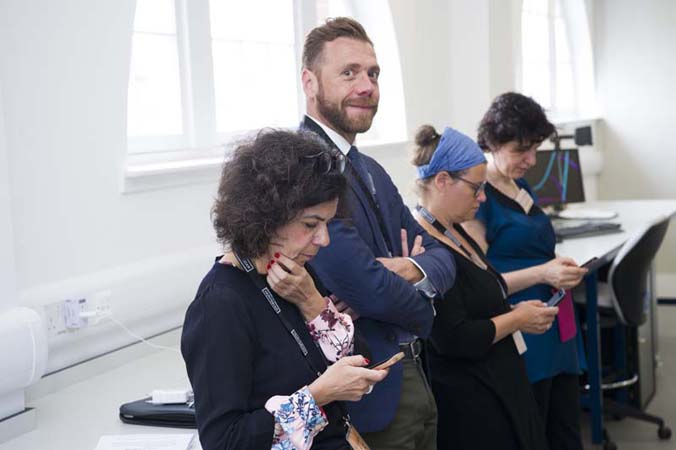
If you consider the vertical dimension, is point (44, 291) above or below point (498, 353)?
above

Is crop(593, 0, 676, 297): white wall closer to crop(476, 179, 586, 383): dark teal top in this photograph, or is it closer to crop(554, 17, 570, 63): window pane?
crop(554, 17, 570, 63): window pane

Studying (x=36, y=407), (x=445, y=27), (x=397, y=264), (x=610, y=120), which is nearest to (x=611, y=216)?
(x=445, y=27)

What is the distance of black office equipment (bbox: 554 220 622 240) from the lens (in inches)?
174

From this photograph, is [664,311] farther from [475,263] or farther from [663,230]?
[475,263]

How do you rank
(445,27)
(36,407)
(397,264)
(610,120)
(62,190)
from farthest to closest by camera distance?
1. (610,120)
2. (445,27)
3. (62,190)
4. (36,407)
5. (397,264)

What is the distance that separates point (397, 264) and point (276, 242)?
610 millimetres

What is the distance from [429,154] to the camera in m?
2.64

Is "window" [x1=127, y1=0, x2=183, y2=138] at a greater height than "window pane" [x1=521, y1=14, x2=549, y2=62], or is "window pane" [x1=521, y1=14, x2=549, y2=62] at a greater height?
"window pane" [x1=521, y1=14, x2=549, y2=62]

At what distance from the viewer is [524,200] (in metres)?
3.13

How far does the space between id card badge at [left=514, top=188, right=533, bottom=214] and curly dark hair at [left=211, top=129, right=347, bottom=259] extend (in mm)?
1691

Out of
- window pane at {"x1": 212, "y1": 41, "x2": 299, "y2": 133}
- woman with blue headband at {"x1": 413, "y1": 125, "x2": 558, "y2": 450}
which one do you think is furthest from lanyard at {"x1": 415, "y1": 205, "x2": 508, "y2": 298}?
window pane at {"x1": 212, "y1": 41, "x2": 299, "y2": 133}

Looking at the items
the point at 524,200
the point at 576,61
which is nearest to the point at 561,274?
the point at 524,200

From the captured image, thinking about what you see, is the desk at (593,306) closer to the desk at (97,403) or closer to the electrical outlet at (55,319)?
the desk at (97,403)

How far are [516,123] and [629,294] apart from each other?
4.28 ft
